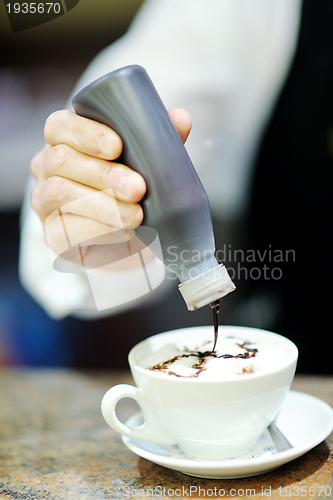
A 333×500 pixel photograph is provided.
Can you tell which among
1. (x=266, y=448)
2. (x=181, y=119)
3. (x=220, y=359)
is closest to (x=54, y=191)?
(x=181, y=119)

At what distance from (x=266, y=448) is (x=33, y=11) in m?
1.04

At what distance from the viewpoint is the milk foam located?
17.0 inches

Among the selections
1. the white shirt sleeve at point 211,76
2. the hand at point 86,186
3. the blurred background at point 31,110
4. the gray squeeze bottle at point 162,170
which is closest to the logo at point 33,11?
the blurred background at point 31,110

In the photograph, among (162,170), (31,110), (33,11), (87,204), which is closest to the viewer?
(162,170)

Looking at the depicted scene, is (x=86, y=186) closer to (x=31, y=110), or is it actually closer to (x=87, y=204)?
(x=87, y=204)

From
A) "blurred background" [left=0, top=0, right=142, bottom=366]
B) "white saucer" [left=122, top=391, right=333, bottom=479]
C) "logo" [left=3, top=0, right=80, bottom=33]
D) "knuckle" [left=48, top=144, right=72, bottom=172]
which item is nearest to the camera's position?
"white saucer" [left=122, top=391, right=333, bottom=479]

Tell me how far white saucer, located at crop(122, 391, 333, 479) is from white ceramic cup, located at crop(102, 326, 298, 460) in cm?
2

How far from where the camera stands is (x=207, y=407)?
404 millimetres

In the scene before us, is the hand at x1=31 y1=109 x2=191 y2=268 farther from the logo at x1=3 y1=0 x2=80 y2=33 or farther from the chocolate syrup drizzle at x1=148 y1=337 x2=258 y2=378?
the logo at x1=3 y1=0 x2=80 y2=33

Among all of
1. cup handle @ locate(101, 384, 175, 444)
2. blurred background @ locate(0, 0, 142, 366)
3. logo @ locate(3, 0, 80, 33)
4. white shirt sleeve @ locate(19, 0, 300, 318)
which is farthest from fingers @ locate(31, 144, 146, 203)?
blurred background @ locate(0, 0, 142, 366)

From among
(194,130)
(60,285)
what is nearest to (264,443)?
(60,285)

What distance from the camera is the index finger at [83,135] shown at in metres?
0.42

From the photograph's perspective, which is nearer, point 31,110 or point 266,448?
point 266,448

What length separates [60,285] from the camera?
951 mm
